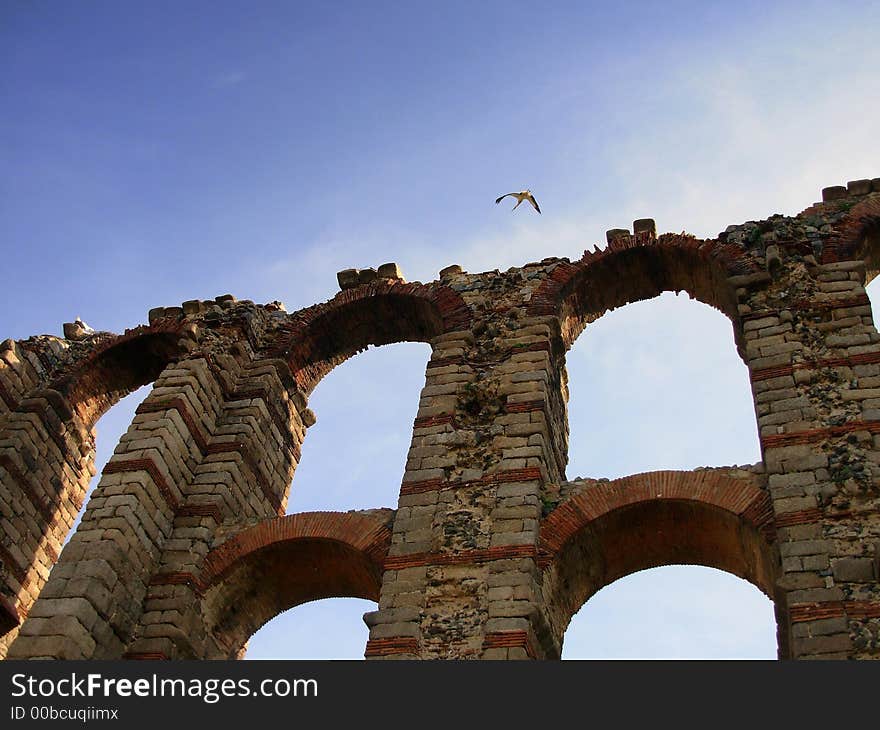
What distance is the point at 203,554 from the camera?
11.7m

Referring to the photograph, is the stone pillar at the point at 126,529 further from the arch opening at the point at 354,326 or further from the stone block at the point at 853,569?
the stone block at the point at 853,569

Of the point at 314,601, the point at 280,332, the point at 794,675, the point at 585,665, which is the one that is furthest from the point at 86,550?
the point at 794,675

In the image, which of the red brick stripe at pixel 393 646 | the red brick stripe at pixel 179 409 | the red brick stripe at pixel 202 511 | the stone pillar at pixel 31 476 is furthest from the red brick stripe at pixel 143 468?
the red brick stripe at pixel 393 646

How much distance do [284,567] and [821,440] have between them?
583 cm

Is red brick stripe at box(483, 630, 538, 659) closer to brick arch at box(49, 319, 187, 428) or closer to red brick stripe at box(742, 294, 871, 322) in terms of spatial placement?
red brick stripe at box(742, 294, 871, 322)

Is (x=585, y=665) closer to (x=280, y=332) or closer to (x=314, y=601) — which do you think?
(x=314, y=601)

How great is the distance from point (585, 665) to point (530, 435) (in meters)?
4.61

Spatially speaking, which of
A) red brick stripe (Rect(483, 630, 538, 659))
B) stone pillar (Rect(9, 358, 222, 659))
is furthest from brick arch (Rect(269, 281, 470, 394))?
red brick stripe (Rect(483, 630, 538, 659))

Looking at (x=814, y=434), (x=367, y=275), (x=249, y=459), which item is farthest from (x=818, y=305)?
(x=249, y=459)

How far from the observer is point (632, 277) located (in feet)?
47.0

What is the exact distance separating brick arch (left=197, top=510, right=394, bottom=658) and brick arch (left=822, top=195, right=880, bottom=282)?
629cm

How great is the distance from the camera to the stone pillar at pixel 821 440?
8977 mm

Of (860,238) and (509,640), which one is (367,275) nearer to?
(860,238)

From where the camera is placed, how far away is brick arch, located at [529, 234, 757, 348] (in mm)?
13609
